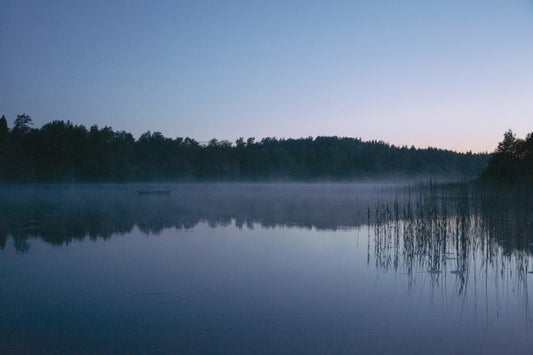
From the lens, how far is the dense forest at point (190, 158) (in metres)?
50.1

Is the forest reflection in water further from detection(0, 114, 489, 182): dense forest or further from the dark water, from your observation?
detection(0, 114, 489, 182): dense forest

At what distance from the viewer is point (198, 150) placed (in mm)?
76188

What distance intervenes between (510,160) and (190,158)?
5633cm

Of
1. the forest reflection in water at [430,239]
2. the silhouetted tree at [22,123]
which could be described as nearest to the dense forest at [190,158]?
the silhouetted tree at [22,123]

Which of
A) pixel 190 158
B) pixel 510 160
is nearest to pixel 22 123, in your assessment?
pixel 190 158

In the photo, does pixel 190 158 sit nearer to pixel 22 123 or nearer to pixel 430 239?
pixel 22 123

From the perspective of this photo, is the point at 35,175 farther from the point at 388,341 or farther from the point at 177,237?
the point at 388,341

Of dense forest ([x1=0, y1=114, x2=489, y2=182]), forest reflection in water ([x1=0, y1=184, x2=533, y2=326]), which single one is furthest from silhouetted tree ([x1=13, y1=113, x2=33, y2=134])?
forest reflection in water ([x1=0, y1=184, x2=533, y2=326])

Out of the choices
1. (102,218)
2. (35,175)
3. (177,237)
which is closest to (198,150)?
(35,175)

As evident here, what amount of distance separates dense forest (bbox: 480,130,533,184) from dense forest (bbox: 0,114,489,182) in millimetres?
10447

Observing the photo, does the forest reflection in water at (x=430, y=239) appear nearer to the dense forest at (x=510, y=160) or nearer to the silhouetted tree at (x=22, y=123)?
the dense forest at (x=510, y=160)

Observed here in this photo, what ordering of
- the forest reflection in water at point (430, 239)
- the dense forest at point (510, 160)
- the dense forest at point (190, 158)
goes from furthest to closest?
the dense forest at point (190, 158) < the dense forest at point (510, 160) < the forest reflection in water at point (430, 239)

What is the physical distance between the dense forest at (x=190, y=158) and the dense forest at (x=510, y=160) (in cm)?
1045

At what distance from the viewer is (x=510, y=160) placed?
866 inches
